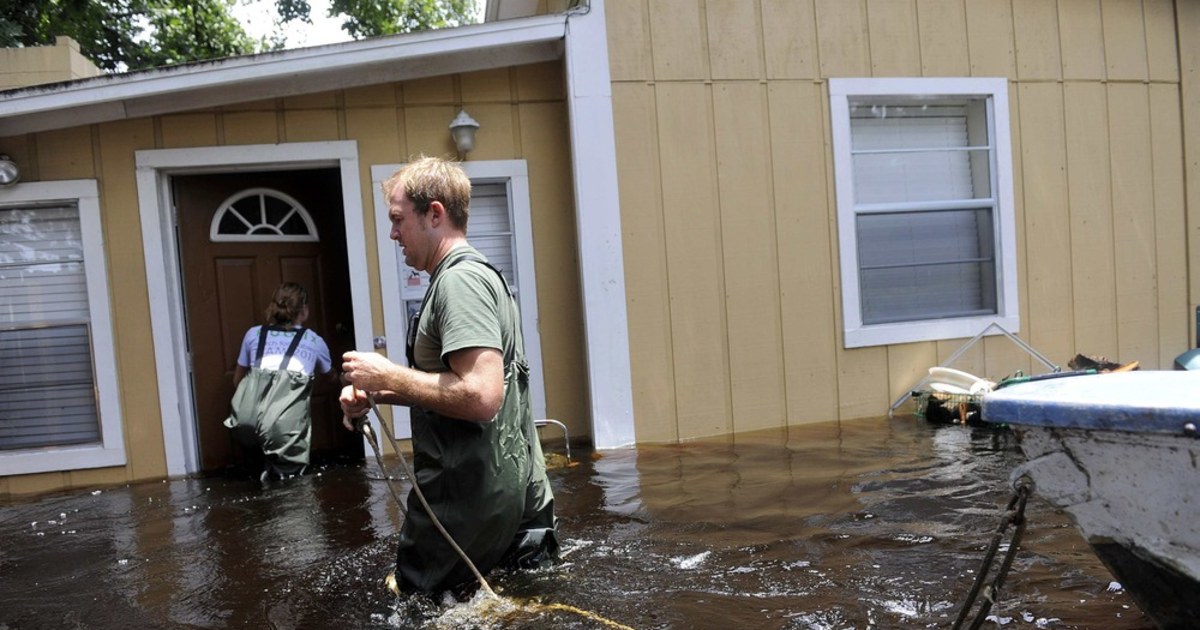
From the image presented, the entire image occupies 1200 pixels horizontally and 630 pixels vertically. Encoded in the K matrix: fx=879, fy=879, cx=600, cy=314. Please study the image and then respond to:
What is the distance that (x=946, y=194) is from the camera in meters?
7.12

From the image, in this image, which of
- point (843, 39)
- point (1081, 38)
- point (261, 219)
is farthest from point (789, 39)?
point (261, 219)

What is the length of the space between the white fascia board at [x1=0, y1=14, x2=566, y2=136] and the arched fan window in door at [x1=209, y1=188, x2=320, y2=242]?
0.88 meters

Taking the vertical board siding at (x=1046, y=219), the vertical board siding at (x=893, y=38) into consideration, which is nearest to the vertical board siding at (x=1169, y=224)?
the vertical board siding at (x=1046, y=219)

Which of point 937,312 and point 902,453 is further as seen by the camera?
point 937,312

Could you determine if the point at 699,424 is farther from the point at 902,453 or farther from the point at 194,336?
the point at 194,336

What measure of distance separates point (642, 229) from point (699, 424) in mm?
1511

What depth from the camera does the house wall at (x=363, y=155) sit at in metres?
6.14

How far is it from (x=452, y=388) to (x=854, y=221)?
5.10 meters

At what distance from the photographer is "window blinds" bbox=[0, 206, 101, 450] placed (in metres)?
6.16

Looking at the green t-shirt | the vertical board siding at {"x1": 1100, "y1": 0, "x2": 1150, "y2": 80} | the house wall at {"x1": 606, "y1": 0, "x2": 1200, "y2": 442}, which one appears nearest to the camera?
the green t-shirt

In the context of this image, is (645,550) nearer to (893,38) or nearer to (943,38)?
(893,38)

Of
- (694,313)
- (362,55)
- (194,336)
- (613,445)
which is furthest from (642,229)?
(194,336)

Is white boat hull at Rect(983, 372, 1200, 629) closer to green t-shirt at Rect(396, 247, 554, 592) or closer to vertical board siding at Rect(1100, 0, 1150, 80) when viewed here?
green t-shirt at Rect(396, 247, 554, 592)

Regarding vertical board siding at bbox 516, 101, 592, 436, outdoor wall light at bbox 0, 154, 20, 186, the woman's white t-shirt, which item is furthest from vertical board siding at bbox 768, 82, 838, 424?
outdoor wall light at bbox 0, 154, 20, 186
